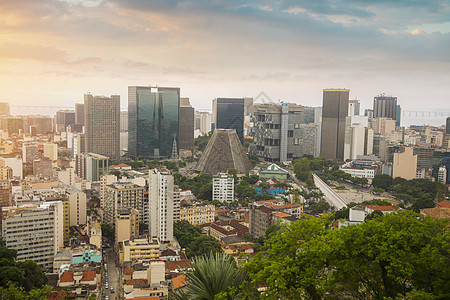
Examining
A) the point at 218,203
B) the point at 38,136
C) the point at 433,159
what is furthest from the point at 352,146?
the point at 38,136

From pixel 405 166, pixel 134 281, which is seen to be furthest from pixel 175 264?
pixel 405 166

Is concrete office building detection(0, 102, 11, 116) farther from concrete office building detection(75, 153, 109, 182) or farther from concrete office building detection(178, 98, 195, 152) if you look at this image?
concrete office building detection(178, 98, 195, 152)

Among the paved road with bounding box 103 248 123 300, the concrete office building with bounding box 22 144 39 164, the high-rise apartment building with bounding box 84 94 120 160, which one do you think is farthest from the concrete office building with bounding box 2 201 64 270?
the high-rise apartment building with bounding box 84 94 120 160

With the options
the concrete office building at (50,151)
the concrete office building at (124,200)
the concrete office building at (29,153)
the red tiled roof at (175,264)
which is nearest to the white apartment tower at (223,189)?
the concrete office building at (124,200)

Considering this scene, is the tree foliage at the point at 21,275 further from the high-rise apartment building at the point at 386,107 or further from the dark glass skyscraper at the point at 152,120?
the high-rise apartment building at the point at 386,107

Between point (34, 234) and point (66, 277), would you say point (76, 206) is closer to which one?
point (34, 234)

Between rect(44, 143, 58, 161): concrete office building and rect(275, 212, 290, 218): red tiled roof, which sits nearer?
rect(275, 212, 290, 218): red tiled roof

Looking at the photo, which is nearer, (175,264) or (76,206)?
(175,264)
